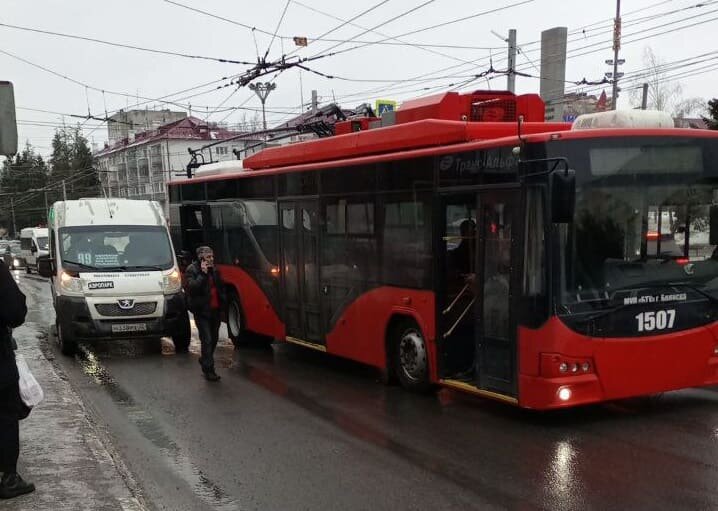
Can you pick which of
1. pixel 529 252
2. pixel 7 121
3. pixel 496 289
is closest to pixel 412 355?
pixel 496 289

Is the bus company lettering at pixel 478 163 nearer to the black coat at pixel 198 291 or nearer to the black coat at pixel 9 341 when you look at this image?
the black coat at pixel 198 291

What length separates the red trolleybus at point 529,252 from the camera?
615 centimetres

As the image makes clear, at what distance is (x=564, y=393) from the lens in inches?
242

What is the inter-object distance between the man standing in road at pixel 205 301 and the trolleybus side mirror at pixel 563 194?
5.18 metres

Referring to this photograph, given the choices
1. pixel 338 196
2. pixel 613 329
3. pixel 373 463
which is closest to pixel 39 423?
pixel 373 463

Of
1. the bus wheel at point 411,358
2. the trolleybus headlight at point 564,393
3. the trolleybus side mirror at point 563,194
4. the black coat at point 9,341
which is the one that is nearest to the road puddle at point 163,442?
the black coat at point 9,341

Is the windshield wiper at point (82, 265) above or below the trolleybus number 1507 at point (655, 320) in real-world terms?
above

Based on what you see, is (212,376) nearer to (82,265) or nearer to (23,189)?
(82,265)

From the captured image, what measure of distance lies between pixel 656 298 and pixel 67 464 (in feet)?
17.3

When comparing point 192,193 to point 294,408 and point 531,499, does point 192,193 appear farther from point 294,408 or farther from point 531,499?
point 531,499

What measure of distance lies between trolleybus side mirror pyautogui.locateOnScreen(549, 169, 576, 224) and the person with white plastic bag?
416 centimetres

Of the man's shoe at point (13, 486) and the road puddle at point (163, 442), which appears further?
the road puddle at point (163, 442)

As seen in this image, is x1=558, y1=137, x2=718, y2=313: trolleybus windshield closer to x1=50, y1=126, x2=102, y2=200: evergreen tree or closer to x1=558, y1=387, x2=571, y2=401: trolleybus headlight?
x1=558, y1=387, x2=571, y2=401: trolleybus headlight

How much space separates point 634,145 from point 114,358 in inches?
333
